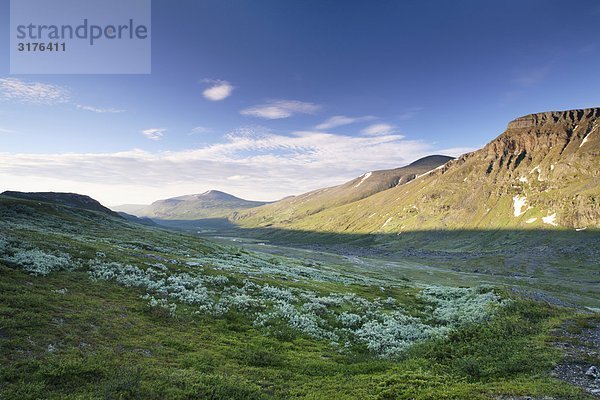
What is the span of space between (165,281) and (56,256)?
1040 cm

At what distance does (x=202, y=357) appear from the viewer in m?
17.0

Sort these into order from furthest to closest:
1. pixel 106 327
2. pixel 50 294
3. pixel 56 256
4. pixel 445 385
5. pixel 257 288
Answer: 1. pixel 257 288
2. pixel 56 256
3. pixel 50 294
4. pixel 106 327
5. pixel 445 385

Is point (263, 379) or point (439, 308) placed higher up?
point (263, 379)

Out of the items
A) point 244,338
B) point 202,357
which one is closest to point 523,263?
point 244,338

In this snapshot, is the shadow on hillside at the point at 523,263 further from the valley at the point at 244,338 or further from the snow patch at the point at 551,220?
the valley at the point at 244,338

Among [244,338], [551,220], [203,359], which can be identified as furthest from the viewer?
[551,220]

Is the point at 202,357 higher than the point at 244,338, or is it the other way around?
the point at 202,357

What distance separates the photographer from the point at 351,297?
34.9m

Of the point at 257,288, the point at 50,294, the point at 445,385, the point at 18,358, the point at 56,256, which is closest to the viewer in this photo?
the point at 18,358

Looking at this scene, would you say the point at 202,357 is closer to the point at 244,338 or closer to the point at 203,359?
the point at 203,359

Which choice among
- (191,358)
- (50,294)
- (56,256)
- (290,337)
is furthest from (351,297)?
(56,256)

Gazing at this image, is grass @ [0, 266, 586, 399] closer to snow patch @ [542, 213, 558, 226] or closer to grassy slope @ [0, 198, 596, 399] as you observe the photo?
grassy slope @ [0, 198, 596, 399]

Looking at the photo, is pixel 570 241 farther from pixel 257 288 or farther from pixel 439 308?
pixel 257 288

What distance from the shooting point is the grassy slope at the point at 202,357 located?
42.9ft
